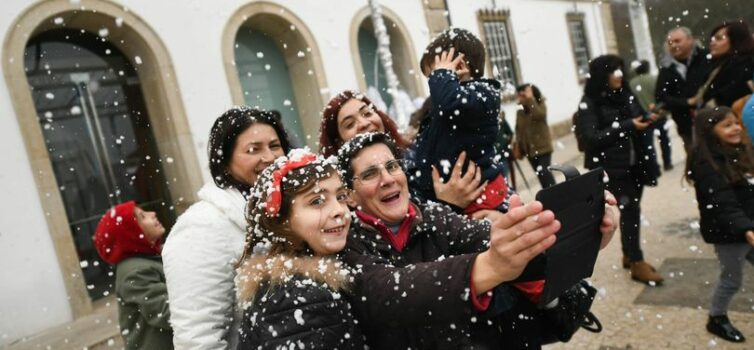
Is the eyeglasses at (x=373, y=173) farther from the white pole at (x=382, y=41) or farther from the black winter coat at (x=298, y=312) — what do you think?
the white pole at (x=382, y=41)

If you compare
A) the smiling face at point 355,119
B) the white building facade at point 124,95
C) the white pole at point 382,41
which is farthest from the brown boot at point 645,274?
the white building facade at point 124,95

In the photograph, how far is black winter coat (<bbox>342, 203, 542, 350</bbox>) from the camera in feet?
3.65

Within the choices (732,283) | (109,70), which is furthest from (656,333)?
(109,70)

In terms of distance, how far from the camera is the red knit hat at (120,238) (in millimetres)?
2521

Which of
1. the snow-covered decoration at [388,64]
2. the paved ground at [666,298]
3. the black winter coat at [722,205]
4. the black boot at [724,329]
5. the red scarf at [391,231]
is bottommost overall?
the paved ground at [666,298]

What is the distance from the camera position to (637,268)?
12.2 feet

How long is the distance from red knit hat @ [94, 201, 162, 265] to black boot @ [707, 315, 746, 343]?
10.9 feet

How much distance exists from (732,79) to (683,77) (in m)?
1.09

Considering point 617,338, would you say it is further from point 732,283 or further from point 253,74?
point 253,74

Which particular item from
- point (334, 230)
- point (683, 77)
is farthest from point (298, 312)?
point (683, 77)

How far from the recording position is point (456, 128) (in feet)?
6.88

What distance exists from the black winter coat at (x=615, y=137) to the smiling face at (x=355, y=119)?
2.31m

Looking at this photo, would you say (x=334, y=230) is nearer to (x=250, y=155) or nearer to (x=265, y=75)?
(x=250, y=155)

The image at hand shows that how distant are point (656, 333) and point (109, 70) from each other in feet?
24.1
